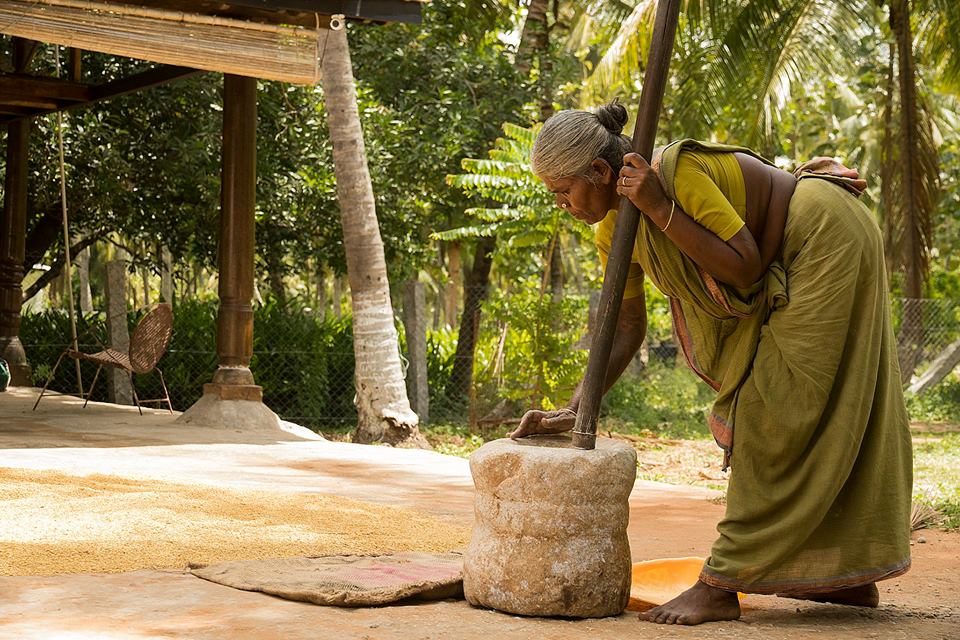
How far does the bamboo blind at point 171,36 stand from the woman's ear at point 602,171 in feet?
16.0

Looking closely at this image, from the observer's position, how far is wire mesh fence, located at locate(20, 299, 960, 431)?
11688 millimetres

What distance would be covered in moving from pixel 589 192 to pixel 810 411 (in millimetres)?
918

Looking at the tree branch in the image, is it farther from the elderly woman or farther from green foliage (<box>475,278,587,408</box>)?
the elderly woman

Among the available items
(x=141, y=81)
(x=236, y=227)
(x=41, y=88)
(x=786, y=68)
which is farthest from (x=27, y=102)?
(x=786, y=68)

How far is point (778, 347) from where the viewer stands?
331cm

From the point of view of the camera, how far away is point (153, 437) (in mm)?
8094

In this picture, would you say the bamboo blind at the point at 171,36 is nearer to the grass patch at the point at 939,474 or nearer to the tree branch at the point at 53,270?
the grass patch at the point at 939,474

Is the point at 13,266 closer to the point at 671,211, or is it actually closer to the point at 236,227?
the point at 236,227

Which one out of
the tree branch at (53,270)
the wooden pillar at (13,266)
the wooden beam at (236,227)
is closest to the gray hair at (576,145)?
the wooden beam at (236,227)

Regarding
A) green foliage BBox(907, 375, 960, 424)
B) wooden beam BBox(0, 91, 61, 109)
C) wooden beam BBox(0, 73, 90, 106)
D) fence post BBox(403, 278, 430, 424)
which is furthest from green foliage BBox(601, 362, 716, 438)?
wooden beam BBox(0, 91, 61, 109)

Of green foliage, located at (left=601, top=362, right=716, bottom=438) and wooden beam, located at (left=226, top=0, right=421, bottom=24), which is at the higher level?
wooden beam, located at (left=226, top=0, right=421, bottom=24)

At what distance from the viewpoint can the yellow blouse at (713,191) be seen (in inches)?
125

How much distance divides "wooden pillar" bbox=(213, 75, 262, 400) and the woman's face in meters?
5.86

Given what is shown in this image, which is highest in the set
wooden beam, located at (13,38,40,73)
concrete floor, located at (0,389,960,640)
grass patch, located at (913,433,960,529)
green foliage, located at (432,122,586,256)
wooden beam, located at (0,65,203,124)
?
wooden beam, located at (13,38,40,73)
